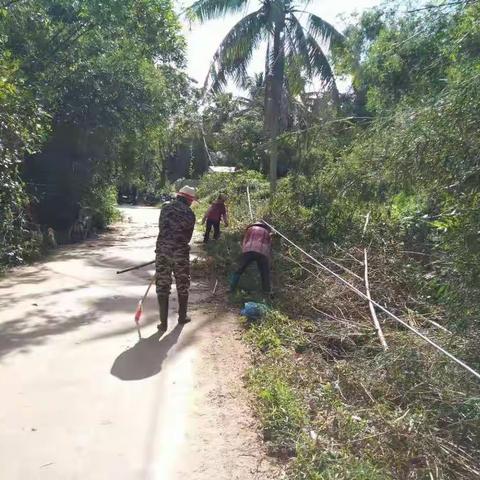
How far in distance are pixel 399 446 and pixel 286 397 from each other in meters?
1.05

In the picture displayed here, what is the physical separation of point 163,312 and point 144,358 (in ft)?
3.36

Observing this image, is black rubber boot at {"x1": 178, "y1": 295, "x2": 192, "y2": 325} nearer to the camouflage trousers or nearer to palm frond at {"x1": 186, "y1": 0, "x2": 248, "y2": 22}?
the camouflage trousers

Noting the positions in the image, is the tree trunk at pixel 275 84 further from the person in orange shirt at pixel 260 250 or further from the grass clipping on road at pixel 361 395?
the grass clipping on road at pixel 361 395

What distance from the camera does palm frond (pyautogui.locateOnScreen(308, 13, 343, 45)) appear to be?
15.8m

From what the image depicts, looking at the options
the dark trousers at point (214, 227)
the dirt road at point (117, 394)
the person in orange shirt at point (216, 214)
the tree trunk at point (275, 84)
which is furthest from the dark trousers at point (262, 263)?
the tree trunk at point (275, 84)

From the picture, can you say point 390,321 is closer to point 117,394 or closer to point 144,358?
point 144,358

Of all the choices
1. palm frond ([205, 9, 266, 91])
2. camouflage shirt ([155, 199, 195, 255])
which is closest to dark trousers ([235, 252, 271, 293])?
camouflage shirt ([155, 199, 195, 255])

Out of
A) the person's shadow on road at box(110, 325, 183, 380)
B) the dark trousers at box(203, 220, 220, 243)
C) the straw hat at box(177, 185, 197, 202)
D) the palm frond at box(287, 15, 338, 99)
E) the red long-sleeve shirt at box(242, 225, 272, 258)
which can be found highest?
the palm frond at box(287, 15, 338, 99)

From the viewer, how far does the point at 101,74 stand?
46.8 feet

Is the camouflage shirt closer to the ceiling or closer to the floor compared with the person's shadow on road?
closer to the ceiling

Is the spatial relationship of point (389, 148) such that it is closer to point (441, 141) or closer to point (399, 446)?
point (441, 141)

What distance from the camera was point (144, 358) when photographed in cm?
560

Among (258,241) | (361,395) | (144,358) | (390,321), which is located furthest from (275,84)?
(361,395)

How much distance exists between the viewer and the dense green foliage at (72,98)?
1009cm
